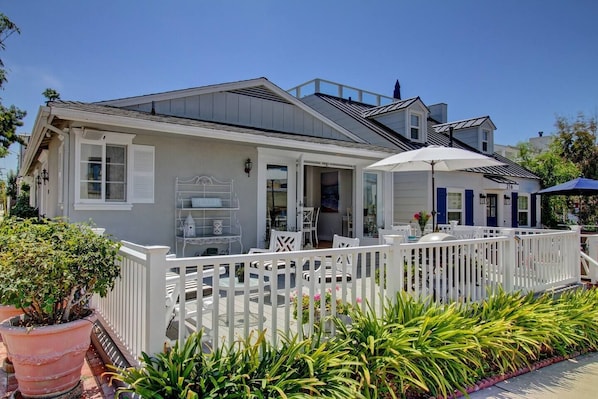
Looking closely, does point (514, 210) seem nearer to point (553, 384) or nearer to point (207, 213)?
point (207, 213)

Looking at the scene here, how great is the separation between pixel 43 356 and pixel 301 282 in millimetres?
1856

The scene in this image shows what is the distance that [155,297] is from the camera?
2.32m

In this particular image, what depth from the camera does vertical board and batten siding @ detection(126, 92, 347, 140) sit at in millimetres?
7781

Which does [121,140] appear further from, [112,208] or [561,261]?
[561,261]

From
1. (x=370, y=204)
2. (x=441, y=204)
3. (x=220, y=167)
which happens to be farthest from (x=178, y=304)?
(x=441, y=204)

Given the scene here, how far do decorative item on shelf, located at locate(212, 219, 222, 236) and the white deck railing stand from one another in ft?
8.10

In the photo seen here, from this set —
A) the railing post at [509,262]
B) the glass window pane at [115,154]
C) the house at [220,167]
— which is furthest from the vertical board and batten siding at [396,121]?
the glass window pane at [115,154]

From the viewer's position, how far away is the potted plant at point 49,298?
2449 millimetres

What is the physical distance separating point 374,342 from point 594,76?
1905cm

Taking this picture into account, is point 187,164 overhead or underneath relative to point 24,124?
underneath

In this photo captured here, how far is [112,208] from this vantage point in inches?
238

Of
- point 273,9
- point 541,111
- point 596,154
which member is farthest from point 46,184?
point 541,111

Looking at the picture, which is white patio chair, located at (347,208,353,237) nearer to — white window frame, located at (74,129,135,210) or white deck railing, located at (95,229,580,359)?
white deck railing, located at (95,229,580,359)

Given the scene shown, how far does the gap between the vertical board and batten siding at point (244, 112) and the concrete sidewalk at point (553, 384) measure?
7.12 m
